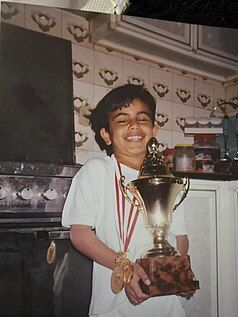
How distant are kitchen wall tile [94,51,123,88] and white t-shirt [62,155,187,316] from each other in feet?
0.92

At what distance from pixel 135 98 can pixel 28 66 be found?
404mm

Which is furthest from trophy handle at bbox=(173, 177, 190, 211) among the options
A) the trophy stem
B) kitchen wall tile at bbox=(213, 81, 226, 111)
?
kitchen wall tile at bbox=(213, 81, 226, 111)

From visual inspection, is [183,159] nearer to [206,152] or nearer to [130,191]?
[206,152]

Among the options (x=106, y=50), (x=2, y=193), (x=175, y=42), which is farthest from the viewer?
(x=175, y=42)

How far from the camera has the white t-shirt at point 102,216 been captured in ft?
4.77

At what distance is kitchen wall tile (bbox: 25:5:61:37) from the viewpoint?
152cm

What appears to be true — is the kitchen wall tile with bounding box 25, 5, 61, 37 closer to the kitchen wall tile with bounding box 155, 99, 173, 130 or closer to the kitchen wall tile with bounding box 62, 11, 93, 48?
the kitchen wall tile with bounding box 62, 11, 93, 48

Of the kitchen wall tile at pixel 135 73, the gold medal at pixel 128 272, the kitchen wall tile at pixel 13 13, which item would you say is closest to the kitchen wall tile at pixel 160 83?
the kitchen wall tile at pixel 135 73

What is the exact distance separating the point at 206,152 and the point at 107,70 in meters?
0.50

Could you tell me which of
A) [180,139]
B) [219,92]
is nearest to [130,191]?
[180,139]

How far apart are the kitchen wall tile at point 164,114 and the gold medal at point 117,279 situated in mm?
547

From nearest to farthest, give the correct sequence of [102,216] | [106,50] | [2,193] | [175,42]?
1. [2,193]
2. [102,216]
3. [106,50]
4. [175,42]

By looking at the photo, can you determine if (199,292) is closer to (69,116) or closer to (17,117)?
(69,116)

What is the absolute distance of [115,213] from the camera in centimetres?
150
